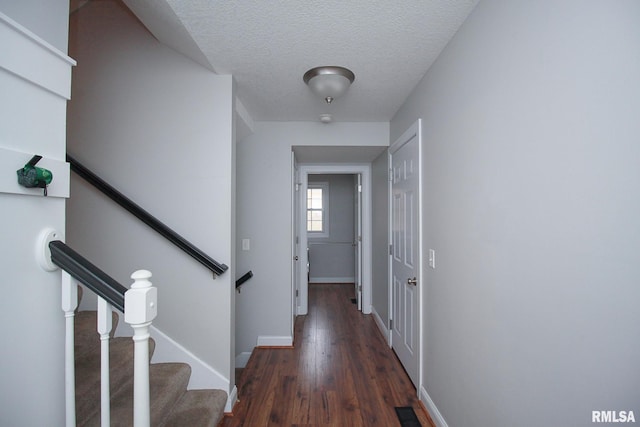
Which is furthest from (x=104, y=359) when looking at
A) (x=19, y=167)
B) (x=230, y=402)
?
(x=230, y=402)

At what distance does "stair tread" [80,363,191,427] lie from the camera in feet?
4.66

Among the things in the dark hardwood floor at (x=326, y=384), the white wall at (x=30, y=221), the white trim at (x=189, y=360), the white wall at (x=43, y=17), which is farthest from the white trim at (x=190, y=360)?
the white wall at (x=43, y=17)

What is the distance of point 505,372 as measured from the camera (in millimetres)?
1229

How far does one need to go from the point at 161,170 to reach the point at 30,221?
125 cm

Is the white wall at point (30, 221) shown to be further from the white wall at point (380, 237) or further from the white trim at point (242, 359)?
the white wall at point (380, 237)

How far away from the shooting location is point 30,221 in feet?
3.01

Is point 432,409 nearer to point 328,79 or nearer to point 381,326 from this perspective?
point 381,326

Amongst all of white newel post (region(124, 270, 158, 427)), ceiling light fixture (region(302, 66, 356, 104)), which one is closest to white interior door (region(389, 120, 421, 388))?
ceiling light fixture (region(302, 66, 356, 104))

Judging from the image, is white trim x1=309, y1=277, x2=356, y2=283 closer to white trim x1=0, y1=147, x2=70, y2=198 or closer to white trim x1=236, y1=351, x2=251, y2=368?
white trim x1=236, y1=351, x2=251, y2=368

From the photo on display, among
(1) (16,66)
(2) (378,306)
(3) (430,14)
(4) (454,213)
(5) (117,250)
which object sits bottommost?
(2) (378,306)

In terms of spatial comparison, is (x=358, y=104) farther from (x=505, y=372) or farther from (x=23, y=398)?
(x=23, y=398)

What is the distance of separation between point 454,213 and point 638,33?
1064 millimetres

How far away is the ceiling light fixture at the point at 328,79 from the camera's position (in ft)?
6.73

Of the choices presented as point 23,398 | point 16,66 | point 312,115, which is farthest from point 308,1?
point 23,398
